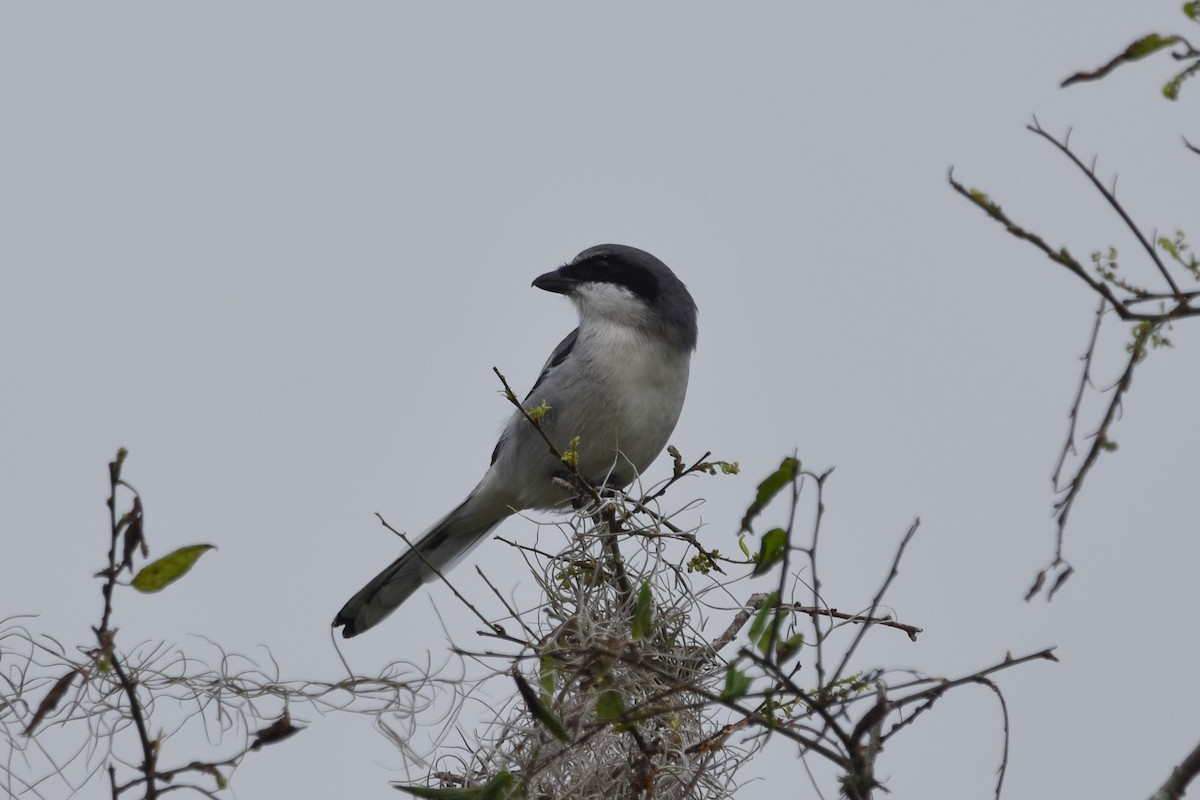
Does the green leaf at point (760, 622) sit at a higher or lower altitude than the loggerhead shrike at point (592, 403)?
lower

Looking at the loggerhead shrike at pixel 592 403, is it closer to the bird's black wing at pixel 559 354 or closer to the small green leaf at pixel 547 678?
the bird's black wing at pixel 559 354

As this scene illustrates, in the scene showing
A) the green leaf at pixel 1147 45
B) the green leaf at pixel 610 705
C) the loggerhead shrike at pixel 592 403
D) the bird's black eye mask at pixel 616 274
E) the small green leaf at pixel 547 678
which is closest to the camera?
the green leaf at pixel 1147 45

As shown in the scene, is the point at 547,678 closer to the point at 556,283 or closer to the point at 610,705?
the point at 610,705

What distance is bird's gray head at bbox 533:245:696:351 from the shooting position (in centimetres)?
574

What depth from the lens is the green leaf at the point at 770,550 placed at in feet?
7.17

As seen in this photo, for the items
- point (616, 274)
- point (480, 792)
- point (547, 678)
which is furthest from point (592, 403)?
point (480, 792)

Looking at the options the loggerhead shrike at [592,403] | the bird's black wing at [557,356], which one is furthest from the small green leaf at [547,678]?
the bird's black wing at [557,356]

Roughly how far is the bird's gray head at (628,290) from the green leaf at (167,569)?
3837 millimetres

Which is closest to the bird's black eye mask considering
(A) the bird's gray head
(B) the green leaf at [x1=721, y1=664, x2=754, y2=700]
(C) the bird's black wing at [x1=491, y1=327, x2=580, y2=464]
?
(A) the bird's gray head

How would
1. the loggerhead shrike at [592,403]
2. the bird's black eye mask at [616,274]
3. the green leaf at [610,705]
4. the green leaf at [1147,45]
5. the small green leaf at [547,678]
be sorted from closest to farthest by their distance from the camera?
the green leaf at [1147,45] → the green leaf at [610,705] → the small green leaf at [547,678] → the loggerhead shrike at [592,403] → the bird's black eye mask at [616,274]

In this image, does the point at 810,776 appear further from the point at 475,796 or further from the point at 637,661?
the point at 475,796

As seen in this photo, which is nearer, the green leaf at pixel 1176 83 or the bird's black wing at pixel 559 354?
the green leaf at pixel 1176 83

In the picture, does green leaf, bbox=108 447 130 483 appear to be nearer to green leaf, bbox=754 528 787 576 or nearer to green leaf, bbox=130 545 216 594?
green leaf, bbox=130 545 216 594

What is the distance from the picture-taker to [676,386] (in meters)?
5.66
